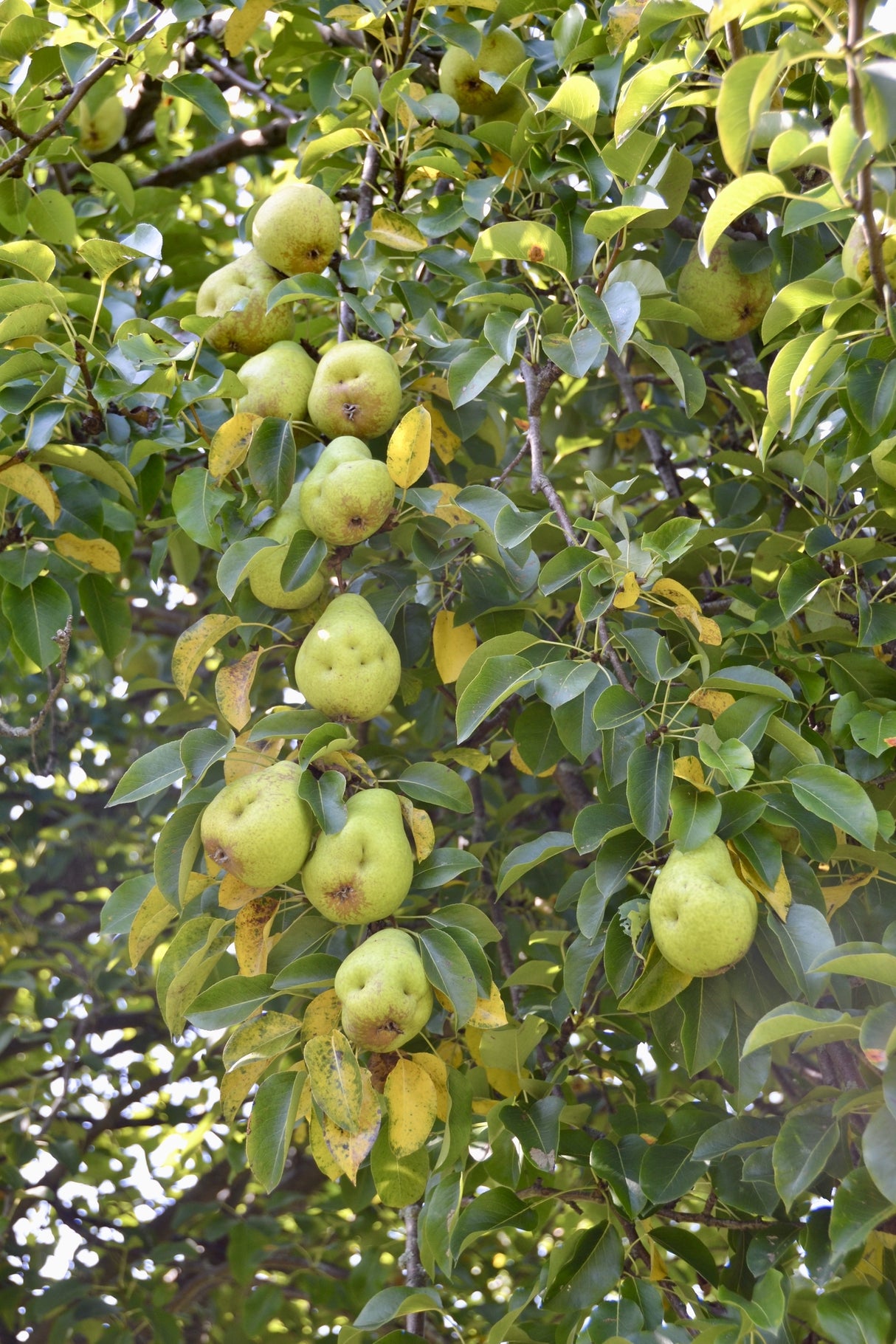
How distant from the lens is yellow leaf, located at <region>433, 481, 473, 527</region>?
76.5 inches

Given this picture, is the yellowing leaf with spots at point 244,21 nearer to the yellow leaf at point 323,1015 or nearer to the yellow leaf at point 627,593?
the yellow leaf at point 627,593

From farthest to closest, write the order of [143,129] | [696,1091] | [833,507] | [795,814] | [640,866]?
[143,129] → [696,1091] → [833,507] → [640,866] → [795,814]

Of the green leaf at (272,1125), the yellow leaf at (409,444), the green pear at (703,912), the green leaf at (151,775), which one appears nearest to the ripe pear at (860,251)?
the yellow leaf at (409,444)

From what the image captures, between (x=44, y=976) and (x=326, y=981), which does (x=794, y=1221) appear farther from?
(x=44, y=976)

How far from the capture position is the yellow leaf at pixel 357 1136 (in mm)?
1677

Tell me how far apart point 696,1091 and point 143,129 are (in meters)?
3.20

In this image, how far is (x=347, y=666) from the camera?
1.78 meters

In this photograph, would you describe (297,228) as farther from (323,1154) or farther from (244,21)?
(323,1154)

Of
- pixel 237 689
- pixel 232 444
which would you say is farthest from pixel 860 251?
pixel 237 689

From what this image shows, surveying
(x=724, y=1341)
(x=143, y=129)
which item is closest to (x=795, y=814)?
(x=724, y=1341)

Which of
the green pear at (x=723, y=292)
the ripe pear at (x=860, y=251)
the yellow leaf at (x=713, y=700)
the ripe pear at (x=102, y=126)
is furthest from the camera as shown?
the ripe pear at (x=102, y=126)

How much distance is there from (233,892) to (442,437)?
1.01 meters

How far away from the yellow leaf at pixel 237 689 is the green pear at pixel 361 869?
0.27 m

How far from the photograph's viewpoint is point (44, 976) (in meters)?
4.53
